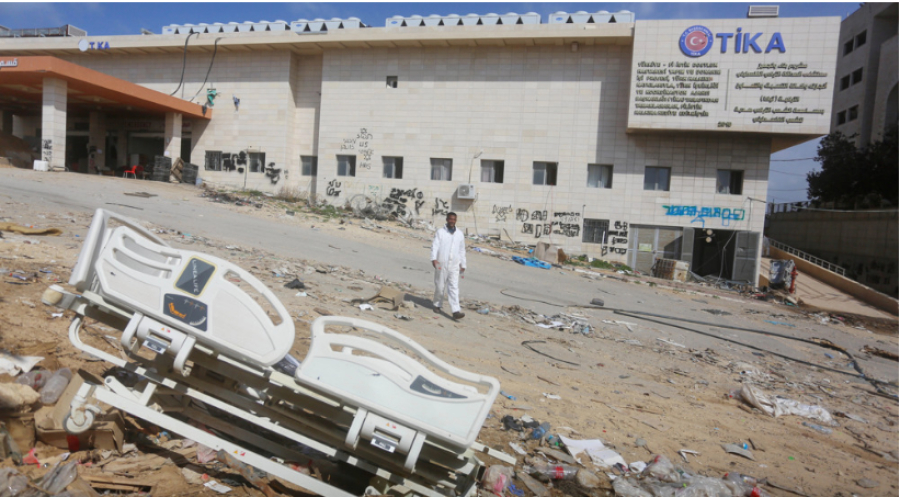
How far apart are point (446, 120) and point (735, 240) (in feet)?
41.5

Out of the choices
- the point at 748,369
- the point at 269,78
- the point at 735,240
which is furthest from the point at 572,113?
the point at 748,369

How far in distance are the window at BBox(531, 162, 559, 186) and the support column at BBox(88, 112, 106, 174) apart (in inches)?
795

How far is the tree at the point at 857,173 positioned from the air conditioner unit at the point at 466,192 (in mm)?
19690

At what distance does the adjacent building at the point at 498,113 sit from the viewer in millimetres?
19438

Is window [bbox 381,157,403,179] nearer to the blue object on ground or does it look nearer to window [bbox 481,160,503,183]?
window [bbox 481,160,503,183]

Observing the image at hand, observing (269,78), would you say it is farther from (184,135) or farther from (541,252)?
(541,252)

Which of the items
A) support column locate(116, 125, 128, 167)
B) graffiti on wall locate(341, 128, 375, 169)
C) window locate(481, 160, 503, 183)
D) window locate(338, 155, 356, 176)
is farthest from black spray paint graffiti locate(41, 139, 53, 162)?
window locate(481, 160, 503, 183)

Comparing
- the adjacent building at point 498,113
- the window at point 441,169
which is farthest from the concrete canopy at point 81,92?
the window at point 441,169

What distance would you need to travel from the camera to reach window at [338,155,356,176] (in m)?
23.7

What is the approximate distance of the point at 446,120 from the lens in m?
22.6

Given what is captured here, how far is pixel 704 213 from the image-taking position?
20.9 metres

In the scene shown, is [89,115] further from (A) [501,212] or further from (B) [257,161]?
(A) [501,212]

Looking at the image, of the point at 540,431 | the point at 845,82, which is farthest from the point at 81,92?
the point at 845,82

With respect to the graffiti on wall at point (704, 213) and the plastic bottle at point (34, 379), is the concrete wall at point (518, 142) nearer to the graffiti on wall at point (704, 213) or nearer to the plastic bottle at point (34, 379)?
the graffiti on wall at point (704, 213)
